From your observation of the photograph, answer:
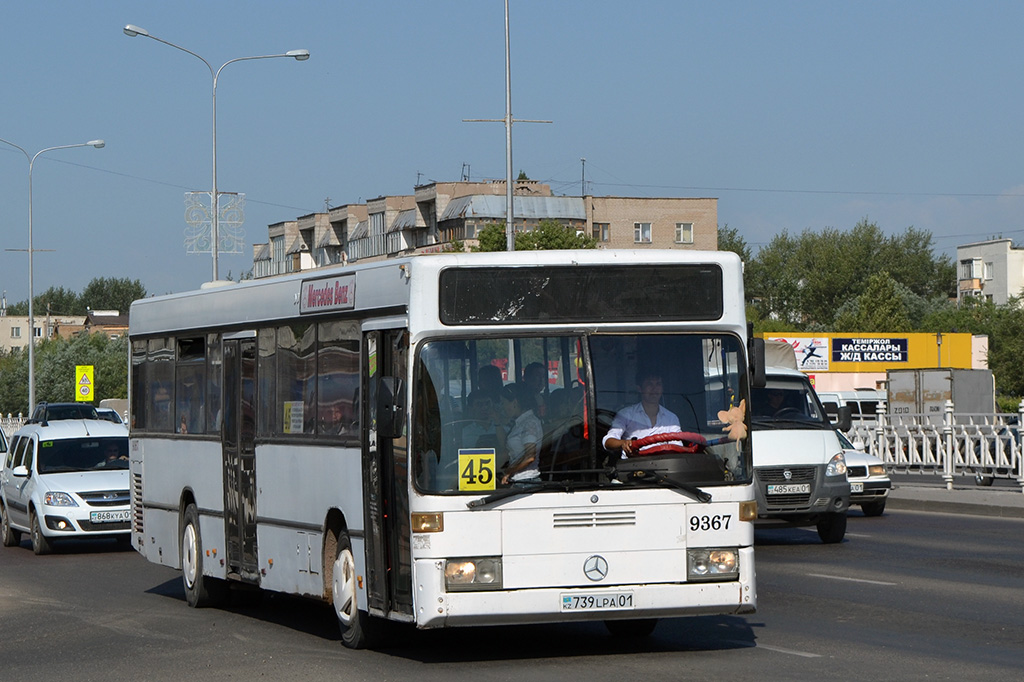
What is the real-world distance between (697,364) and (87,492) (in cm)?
1328

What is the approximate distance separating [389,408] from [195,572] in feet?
17.9

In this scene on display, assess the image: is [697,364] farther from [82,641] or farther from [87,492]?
[87,492]

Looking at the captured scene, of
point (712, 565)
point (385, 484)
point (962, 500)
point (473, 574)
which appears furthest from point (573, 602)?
point (962, 500)

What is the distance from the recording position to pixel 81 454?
22.9m

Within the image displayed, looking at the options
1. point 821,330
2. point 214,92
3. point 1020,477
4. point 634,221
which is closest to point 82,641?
point 1020,477

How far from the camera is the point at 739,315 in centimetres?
1048

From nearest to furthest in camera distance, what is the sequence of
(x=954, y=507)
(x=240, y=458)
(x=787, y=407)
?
1. (x=240, y=458)
2. (x=787, y=407)
3. (x=954, y=507)

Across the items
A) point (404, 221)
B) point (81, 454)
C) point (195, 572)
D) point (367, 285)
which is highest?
point (404, 221)

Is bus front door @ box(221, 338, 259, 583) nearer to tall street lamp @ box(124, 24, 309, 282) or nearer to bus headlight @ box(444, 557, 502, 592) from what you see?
bus headlight @ box(444, 557, 502, 592)

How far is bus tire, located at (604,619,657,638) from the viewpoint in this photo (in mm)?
11438

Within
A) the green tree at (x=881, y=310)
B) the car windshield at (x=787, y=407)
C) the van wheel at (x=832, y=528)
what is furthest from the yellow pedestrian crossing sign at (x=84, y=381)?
the green tree at (x=881, y=310)

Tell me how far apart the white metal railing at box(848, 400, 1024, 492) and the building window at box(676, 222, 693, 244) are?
87.3m

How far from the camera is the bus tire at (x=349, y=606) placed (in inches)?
431

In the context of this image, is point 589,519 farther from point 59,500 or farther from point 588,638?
point 59,500
